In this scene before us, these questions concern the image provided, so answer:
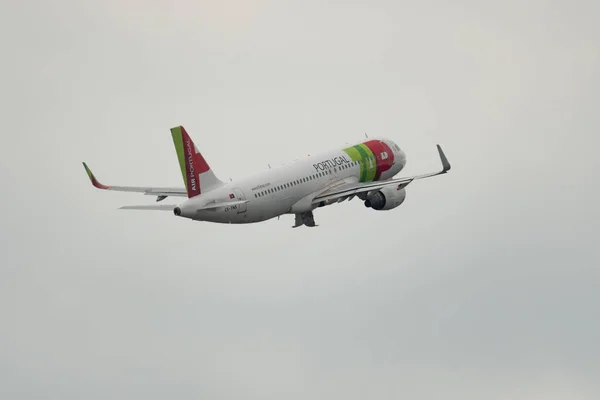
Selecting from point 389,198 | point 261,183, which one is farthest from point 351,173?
→ point 261,183

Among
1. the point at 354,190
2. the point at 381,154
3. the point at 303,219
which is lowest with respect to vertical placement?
the point at 303,219

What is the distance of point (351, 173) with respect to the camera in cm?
14038

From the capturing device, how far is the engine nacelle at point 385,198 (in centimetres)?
13850

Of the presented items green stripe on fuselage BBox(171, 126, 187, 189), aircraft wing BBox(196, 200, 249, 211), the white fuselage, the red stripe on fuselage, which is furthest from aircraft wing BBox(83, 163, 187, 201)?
the red stripe on fuselage

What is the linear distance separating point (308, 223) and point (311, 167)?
172 inches

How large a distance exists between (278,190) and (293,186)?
2.00 m

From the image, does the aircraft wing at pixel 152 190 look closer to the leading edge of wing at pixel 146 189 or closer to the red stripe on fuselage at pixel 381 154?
the leading edge of wing at pixel 146 189

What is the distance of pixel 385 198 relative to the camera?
138375mm

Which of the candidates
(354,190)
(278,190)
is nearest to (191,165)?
(278,190)

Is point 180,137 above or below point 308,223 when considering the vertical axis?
above

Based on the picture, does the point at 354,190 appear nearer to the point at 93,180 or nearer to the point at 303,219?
the point at 303,219

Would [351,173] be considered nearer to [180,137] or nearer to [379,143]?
[379,143]

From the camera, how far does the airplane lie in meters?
126

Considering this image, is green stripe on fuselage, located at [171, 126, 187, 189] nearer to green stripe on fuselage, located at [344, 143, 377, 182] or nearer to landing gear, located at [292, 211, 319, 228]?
landing gear, located at [292, 211, 319, 228]
